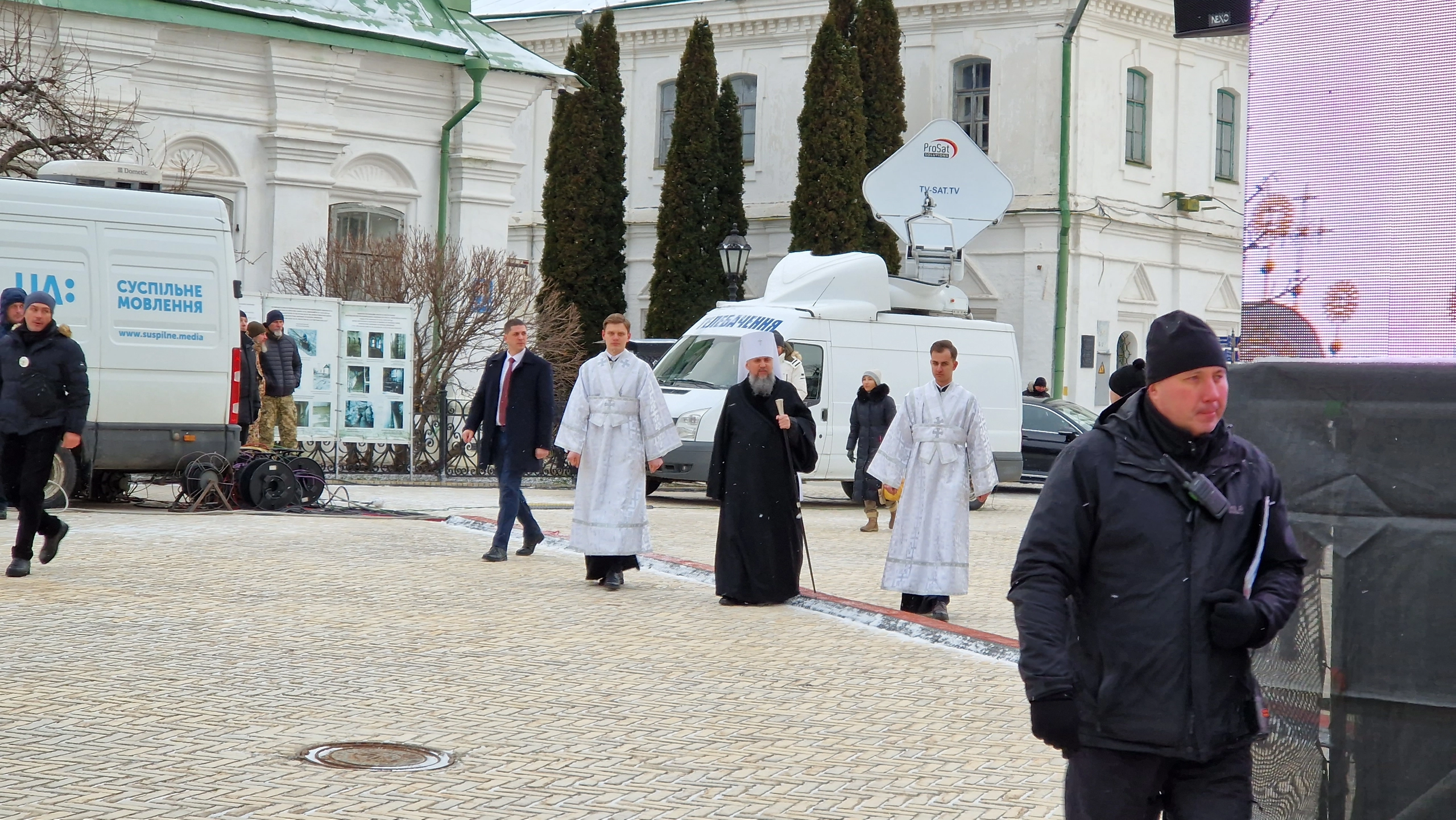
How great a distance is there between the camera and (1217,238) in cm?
3941

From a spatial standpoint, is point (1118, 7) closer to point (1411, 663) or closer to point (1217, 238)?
point (1217, 238)

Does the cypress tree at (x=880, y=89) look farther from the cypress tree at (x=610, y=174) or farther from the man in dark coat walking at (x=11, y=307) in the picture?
the man in dark coat walking at (x=11, y=307)

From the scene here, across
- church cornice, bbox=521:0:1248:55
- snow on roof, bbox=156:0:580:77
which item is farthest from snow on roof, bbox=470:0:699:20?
snow on roof, bbox=156:0:580:77

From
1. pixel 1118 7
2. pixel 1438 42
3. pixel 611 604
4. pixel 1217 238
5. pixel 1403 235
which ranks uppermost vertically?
pixel 1118 7

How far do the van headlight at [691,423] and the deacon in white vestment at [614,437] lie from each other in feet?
26.7

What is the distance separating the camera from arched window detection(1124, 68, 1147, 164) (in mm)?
37438

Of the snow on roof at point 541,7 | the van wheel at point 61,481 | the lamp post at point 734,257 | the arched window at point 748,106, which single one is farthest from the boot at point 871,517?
the snow on roof at point 541,7

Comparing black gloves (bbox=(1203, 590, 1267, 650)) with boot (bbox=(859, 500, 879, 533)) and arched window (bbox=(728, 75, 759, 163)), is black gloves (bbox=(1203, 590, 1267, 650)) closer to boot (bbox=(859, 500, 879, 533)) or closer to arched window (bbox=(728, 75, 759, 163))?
boot (bbox=(859, 500, 879, 533))

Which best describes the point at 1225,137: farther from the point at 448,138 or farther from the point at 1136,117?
the point at 448,138

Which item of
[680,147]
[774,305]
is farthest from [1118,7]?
[774,305]

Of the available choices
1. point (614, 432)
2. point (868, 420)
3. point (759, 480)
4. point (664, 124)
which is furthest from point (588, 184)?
point (759, 480)

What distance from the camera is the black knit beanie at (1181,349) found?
13.4 ft

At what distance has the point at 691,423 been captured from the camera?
20703mm

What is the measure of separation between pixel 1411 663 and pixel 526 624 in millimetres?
6085
